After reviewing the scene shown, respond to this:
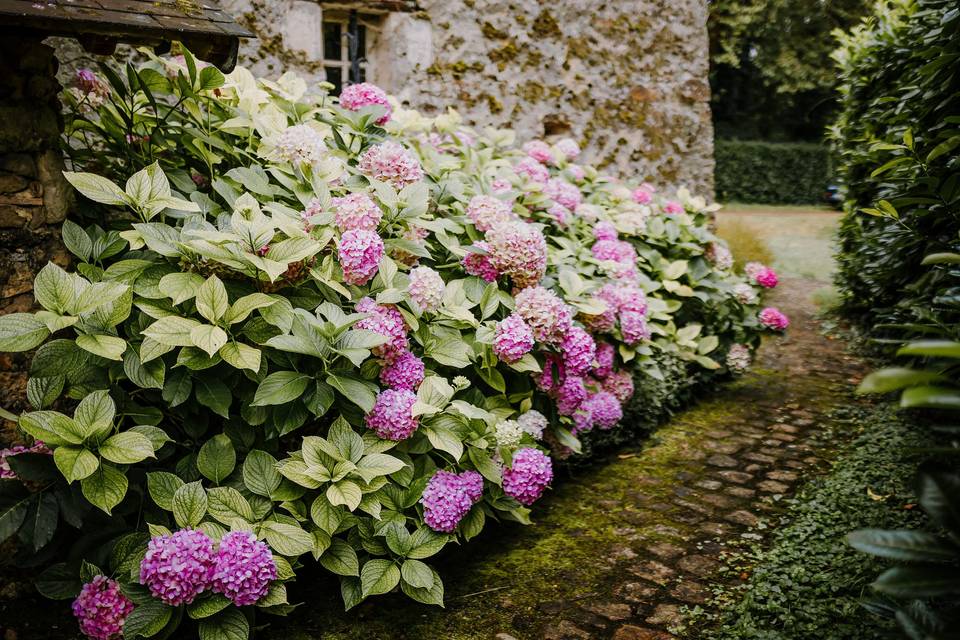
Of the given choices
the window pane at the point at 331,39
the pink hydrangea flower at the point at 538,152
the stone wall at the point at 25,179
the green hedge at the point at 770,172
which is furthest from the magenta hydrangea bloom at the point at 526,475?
the green hedge at the point at 770,172

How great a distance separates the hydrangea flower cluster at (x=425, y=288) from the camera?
8.46 ft

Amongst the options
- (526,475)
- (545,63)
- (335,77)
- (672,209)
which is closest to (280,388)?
(526,475)

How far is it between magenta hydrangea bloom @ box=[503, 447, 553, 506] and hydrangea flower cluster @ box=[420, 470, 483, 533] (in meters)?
0.25

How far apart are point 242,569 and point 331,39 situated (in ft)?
24.3

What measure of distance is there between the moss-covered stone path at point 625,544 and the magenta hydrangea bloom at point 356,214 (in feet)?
4.46

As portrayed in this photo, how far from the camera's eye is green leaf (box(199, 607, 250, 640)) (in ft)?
6.46

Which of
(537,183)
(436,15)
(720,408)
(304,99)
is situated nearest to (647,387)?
(720,408)

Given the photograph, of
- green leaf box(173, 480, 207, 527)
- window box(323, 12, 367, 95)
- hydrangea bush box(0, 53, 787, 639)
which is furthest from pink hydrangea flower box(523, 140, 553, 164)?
green leaf box(173, 480, 207, 527)

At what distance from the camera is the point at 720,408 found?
14.3ft

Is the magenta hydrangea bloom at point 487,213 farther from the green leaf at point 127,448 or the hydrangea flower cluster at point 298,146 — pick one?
the green leaf at point 127,448

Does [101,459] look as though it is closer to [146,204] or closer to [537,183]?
[146,204]

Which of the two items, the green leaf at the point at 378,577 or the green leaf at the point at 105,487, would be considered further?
the green leaf at the point at 378,577

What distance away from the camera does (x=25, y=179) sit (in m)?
2.22

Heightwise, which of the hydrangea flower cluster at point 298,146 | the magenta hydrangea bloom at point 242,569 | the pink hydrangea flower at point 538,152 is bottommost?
the magenta hydrangea bloom at point 242,569
